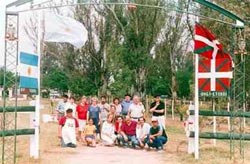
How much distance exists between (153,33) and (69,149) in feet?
65.4

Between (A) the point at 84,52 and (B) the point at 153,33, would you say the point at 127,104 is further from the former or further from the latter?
(A) the point at 84,52

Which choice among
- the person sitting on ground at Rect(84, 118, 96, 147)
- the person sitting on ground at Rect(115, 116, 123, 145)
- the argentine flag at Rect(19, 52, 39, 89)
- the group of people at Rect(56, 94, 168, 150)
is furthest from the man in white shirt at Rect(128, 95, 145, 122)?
A: the argentine flag at Rect(19, 52, 39, 89)

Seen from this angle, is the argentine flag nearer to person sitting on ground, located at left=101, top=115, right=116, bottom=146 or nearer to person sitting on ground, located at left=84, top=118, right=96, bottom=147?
person sitting on ground, located at left=84, top=118, right=96, bottom=147

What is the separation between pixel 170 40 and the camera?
3759 cm

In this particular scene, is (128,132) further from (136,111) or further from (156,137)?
(156,137)

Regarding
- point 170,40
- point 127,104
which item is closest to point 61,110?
point 127,104

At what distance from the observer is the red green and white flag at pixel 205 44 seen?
1276 cm

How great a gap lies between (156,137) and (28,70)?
458 centimetres

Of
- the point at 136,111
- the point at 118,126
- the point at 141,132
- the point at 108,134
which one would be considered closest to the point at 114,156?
the point at 141,132

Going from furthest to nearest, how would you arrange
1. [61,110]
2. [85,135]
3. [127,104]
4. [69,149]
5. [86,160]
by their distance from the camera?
1. [61,110]
2. [127,104]
3. [85,135]
4. [69,149]
5. [86,160]

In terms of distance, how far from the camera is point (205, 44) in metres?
12.8

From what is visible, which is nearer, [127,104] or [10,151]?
[10,151]

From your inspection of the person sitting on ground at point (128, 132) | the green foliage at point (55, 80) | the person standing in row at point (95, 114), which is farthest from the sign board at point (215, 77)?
the green foliage at point (55, 80)

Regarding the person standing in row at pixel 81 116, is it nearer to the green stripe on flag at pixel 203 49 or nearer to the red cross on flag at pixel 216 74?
the red cross on flag at pixel 216 74
